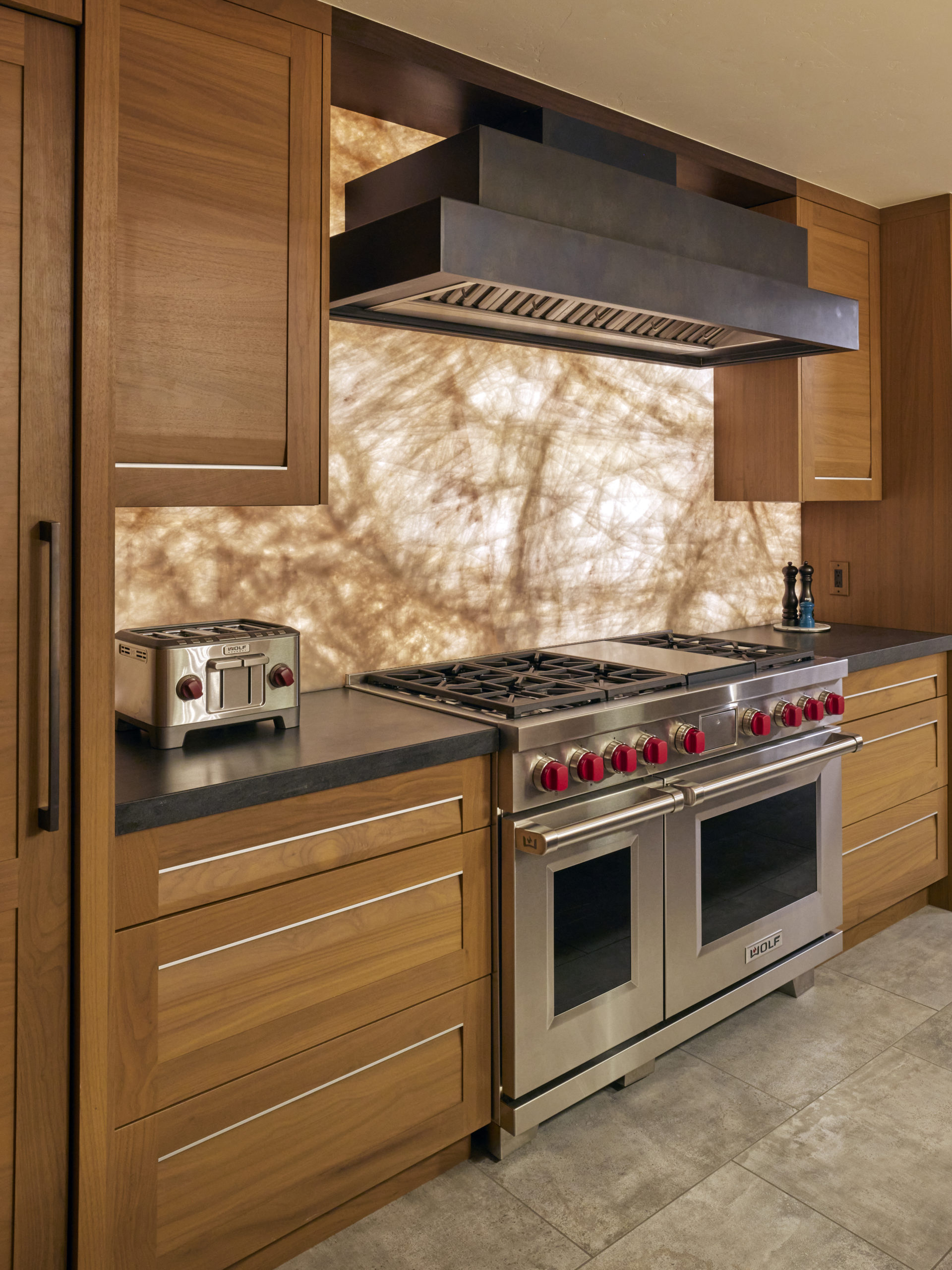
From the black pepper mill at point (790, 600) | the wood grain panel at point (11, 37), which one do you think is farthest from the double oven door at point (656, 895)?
the wood grain panel at point (11, 37)

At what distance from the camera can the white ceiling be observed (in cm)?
192

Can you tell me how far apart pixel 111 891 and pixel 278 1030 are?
407mm

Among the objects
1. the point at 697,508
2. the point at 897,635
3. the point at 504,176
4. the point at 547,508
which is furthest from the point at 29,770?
the point at 897,635

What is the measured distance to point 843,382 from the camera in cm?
320

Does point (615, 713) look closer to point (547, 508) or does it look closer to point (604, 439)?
point (547, 508)

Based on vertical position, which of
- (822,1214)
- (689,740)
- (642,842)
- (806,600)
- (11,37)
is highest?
(11,37)

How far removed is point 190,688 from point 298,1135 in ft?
2.61

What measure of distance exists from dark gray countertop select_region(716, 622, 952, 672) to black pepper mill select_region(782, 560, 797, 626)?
7cm

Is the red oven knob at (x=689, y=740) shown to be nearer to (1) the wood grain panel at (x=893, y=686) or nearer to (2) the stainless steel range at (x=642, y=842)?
(2) the stainless steel range at (x=642, y=842)

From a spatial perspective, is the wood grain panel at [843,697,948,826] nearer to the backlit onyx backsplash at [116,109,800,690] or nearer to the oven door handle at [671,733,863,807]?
the oven door handle at [671,733,863,807]

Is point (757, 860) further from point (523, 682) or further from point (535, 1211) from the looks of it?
point (535, 1211)

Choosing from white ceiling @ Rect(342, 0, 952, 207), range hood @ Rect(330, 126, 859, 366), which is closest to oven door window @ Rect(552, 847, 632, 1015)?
range hood @ Rect(330, 126, 859, 366)

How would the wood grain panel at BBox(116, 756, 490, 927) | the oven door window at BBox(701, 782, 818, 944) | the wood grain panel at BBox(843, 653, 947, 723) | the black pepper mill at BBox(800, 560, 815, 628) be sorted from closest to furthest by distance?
the wood grain panel at BBox(116, 756, 490, 927) < the oven door window at BBox(701, 782, 818, 944) < the wood grain panel at BBox(843, 653, 947, 723) < the black pepper mill at BBox(800, 560, 815, 628)

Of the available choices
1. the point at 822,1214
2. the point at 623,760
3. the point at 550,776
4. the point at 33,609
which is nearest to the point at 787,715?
the point at 623,760
